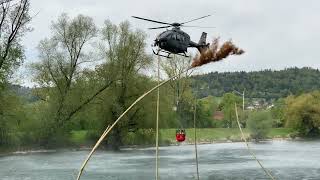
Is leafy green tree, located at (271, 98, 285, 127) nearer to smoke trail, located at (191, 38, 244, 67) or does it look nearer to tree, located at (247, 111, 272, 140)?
tree, located at (247, 111, 272, 140)

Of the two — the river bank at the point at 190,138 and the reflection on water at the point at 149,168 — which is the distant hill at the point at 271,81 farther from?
the reflection on water at the point at 149,168

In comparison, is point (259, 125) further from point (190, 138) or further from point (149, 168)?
point (149, 168)

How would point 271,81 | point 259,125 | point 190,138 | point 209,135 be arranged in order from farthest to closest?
1. point 271,81
2. point 209,135
3. point 259,125
4. point 190,138

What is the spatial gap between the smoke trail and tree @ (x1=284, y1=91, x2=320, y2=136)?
282 feet

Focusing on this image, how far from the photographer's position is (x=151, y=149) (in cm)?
6003

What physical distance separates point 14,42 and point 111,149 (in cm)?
2308

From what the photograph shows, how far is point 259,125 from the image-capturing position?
269 ft

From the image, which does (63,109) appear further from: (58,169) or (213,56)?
(213,56)

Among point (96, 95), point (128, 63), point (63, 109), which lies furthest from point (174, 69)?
point (63, 109)

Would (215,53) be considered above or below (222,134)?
below

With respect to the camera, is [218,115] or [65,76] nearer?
[65,76]

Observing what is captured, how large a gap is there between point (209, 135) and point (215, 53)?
81.3 meters

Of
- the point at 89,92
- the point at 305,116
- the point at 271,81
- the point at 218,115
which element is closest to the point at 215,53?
the point at 89,92

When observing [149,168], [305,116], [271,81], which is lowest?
[149,168]
